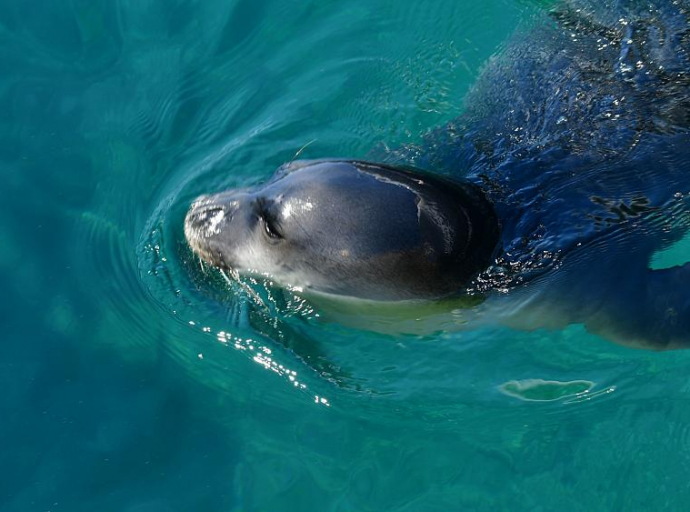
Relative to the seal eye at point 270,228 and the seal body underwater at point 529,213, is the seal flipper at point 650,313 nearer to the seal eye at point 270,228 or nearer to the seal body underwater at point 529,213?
the seal body underwater at point 529,213

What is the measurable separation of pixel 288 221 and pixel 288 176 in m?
0.32

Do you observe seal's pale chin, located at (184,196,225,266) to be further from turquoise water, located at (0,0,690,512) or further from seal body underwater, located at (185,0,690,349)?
turquoise water, located at (0,0,690,512)

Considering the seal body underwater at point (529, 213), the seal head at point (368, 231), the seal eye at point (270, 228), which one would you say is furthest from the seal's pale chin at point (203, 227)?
the seal eye at point (270, 228)

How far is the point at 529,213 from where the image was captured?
509 centimetres

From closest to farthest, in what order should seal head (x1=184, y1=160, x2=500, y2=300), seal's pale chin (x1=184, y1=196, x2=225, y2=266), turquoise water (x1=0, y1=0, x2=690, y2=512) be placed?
turquoise water (x1=0, y1=0, x2=690, y2=512), seal head (x1=184, y1=160, x2=500, y2=300), seal's pale chin (x1=184, y1=196, x2=225, y2=266)

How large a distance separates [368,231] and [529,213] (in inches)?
41.9

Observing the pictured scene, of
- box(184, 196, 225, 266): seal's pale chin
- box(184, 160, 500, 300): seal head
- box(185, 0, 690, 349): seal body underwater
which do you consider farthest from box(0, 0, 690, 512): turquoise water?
box(184, 160, 500, 300): seal head

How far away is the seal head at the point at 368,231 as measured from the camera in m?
4.66

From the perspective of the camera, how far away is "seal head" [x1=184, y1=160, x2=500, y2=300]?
4.66m

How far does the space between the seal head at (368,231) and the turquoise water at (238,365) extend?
1.20ft

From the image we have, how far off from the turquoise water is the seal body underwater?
26 centimetres

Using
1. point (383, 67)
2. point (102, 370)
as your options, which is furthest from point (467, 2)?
point (102, 370)

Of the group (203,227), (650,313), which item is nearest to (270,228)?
(203,227)

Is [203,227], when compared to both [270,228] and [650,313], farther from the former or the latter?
[650,313]
